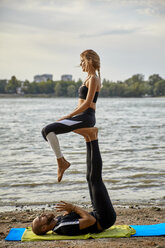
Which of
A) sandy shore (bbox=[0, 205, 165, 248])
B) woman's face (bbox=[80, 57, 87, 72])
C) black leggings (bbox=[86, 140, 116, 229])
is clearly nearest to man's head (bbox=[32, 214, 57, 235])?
sandy shore (bbox=[0, 205, 165, 248])

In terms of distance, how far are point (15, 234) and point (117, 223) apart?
6.79ft

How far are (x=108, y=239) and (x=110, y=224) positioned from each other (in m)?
0.35

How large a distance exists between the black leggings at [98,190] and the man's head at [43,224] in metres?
0.83

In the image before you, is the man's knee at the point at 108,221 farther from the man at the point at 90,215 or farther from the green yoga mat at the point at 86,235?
Answer: the green yoga mat at the point at 86,235

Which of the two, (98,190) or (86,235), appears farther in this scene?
(98,190)

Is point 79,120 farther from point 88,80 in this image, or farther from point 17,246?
point 17,246

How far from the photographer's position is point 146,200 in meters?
9.98

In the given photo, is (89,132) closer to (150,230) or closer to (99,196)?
(99,196)

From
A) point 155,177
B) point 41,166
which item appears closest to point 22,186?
point 41,166

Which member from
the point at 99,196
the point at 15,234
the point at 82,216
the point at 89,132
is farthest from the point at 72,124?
the point at 15,234

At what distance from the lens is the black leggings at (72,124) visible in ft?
20.7

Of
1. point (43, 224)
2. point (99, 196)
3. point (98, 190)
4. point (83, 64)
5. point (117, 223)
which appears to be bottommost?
point (117, 223)

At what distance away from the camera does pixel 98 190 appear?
22.5 ft

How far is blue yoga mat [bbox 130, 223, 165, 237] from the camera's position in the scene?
6.78 metres
